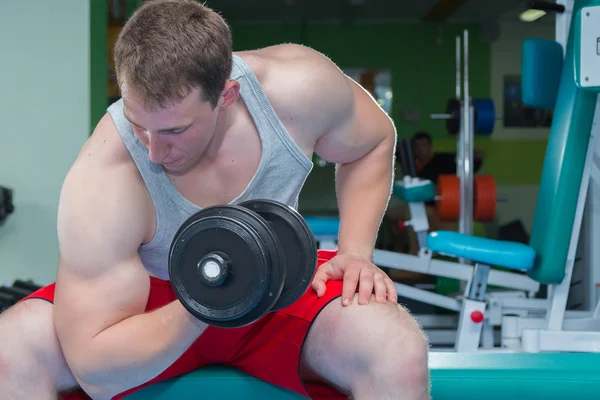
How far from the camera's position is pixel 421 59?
7195 millimetres

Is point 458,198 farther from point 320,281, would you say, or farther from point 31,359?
point 31,359

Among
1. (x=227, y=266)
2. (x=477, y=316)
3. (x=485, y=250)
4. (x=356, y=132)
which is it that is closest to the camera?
(x=227, y=266)

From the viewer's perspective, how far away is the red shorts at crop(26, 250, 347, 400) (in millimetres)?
1294

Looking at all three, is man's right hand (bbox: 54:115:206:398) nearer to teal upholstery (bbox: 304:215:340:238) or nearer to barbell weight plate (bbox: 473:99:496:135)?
teal upholstery (bbox: 304:215:340:238)

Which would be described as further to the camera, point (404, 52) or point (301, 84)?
point (404, 52)

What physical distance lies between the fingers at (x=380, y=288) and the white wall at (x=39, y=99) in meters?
2.54

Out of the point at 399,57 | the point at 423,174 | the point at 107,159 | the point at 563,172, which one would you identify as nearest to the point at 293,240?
the point at 107,159

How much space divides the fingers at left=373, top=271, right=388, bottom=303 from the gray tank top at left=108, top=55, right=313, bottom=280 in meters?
0.27

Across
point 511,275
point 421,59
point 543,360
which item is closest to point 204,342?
point 543,360

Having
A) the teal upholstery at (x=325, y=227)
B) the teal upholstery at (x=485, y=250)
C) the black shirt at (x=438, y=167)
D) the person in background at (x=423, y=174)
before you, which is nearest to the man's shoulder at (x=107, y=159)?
the teal upholstery at (x=485, y=250)

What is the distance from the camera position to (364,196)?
62.3 inches

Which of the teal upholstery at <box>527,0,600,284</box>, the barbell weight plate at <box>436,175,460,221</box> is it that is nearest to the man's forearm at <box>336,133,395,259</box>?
the teal upholstery at <box>527,0,600,284</box>

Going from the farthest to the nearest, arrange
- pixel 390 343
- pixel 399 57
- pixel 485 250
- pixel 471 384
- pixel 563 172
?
pixel 399 57 → pixel 485 250 → pixel 563 172 → pixel 471 384 → pixel 390 343

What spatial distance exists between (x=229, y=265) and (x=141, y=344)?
0.26 m
